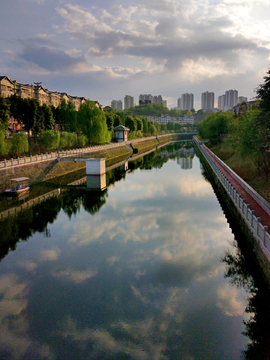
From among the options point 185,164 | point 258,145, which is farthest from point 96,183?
point 185,164

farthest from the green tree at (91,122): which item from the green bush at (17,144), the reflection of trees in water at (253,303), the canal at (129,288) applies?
the reflection of trees in water at (253,303)

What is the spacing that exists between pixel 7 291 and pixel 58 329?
3.28m

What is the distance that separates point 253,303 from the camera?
9500mm

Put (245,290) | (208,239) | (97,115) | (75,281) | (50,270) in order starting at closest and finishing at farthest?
(245,290) < (75,281) < (50,270) < (208,239) < (97,115)

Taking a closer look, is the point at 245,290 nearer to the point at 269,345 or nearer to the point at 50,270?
the point at 269,345

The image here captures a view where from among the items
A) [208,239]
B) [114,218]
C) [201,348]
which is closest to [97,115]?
[114,218]

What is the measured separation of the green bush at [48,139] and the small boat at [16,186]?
12.3m

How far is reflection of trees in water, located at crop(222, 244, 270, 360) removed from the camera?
754cm

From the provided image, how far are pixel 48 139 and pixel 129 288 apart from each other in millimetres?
31124

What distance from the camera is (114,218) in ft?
61.9

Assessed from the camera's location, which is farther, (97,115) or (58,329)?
(97,115)

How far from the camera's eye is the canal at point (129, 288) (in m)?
7.73

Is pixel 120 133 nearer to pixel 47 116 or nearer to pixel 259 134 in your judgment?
pixel 47 116

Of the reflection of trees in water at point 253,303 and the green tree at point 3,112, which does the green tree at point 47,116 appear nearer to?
the green tree at point 3,112
